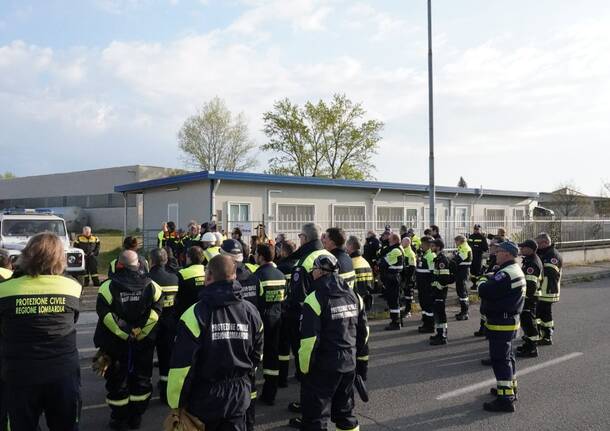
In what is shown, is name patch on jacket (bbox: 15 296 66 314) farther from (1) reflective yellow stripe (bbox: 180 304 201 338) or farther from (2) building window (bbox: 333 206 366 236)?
(2) building window (bbox: 333 206 366 236)

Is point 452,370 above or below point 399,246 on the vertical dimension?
below

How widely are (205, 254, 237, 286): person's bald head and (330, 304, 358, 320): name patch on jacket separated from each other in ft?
3.36

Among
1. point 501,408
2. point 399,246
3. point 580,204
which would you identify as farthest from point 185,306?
point 580,204

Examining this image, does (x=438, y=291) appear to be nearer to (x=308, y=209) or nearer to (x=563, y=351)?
(x=563, y=351)

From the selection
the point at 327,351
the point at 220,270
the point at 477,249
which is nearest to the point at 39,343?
the point at 220,270

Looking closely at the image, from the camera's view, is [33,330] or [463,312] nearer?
[33,330]

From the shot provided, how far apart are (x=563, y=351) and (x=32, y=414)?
25.7 ft

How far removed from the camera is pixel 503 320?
5.71 metres

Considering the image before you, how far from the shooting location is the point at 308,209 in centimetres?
1859

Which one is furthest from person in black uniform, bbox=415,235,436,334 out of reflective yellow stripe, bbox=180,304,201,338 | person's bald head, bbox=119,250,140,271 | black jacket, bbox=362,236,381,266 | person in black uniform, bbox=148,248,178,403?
reflective yellow stripe, bbox=180,304,201,338

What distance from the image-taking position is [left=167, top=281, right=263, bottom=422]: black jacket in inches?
126

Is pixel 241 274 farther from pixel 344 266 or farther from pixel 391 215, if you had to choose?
pixel 391 215

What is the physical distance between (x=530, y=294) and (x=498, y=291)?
2.58m

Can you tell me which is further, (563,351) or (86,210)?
(86,210)
